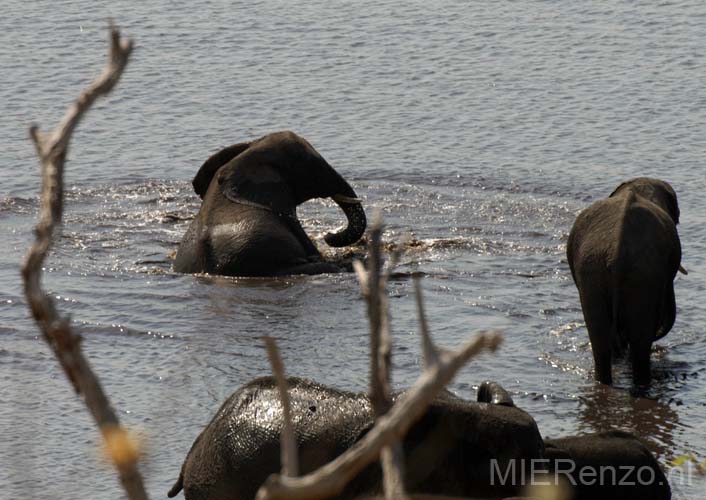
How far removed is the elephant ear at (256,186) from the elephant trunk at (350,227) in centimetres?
34

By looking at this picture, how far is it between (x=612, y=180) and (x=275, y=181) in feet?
9.39

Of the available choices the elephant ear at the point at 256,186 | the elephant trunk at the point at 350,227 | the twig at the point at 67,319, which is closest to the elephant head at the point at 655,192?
the elephant trunk at the point at 350,227

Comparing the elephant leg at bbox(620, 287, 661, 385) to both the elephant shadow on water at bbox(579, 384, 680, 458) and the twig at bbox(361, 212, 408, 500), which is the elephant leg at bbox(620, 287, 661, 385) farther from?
the twig at bbox(361, 212, 408, 500)

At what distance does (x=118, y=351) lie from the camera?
27.6 feet

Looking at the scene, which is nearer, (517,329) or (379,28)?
(517,329)

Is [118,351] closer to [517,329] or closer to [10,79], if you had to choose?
[517,329]

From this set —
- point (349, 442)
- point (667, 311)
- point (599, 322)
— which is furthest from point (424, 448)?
point (667, 311)

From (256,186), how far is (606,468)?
5.29 metres

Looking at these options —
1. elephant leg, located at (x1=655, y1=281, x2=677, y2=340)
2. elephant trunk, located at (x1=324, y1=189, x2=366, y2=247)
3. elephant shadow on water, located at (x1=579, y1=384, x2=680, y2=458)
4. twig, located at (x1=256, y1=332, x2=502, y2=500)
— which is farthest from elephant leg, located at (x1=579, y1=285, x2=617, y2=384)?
twig, located at (x1=256, y1=332, x2=502, y2=500)

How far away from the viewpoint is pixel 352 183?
12.4m

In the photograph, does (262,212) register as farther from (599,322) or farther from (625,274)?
(625,274)

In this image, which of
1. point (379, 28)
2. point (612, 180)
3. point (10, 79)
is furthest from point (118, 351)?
point (379, 28)

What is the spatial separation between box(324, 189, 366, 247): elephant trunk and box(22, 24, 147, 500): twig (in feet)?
28.8

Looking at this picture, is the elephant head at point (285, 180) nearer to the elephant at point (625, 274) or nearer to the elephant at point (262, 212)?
the elephant at point (262, 212)
